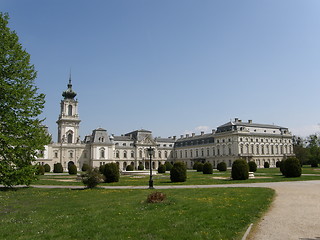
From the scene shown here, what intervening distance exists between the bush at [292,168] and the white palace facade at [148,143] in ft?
146

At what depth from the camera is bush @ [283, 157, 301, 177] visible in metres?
29.8

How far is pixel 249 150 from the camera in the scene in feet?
254

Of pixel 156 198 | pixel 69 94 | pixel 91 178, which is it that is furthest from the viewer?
pixel 69 94

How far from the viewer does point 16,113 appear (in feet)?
52.9

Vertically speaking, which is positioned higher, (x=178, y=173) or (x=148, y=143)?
(x=148, y=143)

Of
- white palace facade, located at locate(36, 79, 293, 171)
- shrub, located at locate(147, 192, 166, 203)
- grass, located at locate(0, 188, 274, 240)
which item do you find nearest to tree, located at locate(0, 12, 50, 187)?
grass, located at locate(0, 188, 274, 240)

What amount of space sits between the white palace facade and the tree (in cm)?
5724

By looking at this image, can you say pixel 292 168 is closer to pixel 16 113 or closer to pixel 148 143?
pixel 16 113

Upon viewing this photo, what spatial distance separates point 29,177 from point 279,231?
13451 millimetres

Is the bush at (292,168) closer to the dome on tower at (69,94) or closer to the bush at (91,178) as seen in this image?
the bush at (91,178)

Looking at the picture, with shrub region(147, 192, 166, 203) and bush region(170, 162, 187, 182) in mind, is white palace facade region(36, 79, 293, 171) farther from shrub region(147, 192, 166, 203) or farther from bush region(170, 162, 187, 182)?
shrub region(147, 192, 166, 203)

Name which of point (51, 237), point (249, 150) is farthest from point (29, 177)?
point (249, 150)

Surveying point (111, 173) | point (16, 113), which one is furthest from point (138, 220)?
point (111, 173)

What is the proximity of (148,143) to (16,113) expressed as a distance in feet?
239
